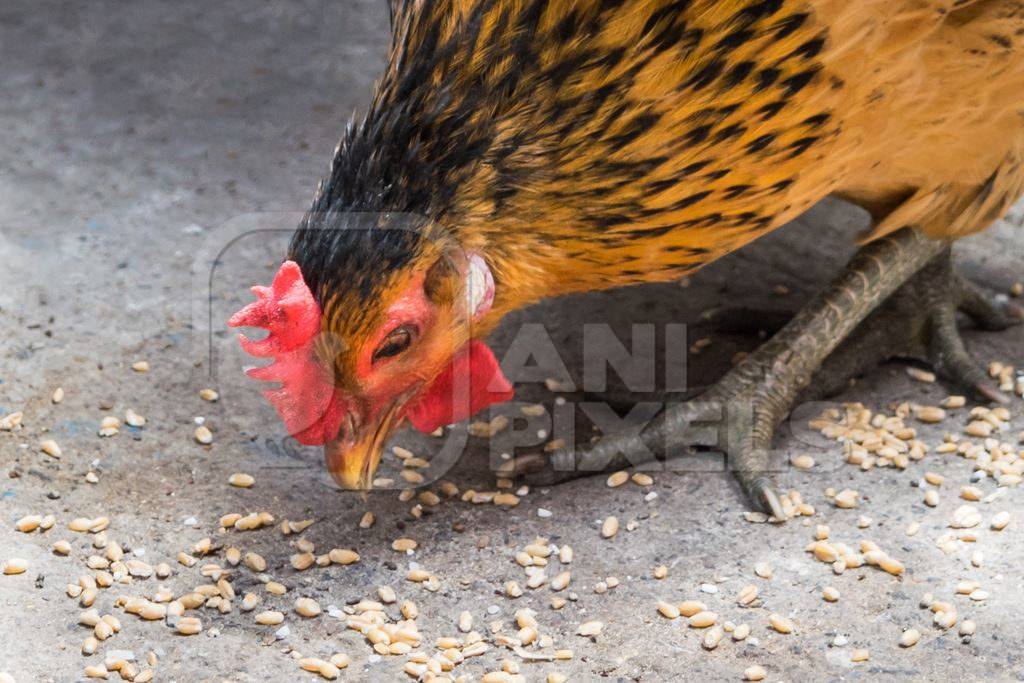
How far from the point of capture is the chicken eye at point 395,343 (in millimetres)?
2275

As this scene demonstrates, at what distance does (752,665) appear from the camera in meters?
2.30

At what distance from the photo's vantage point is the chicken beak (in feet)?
7.89

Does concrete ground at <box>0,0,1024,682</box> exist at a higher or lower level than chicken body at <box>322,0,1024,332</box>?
lower

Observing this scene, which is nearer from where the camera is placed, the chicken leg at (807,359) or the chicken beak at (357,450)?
the chicken beak at (357,450)

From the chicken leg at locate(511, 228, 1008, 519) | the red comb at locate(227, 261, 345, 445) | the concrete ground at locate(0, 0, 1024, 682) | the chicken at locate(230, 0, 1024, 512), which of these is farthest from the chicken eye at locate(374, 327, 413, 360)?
the chicken leg at locate(511, 228, 1008, 519)

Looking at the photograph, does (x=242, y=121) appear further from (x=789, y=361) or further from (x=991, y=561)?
(x=991, y=561)

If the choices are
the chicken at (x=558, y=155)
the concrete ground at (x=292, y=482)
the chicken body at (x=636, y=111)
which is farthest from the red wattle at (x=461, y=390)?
the concrete ground at (x=292, y=482)

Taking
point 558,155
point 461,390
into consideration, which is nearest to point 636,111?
point 558,155

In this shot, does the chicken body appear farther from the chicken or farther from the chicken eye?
the chicken eye

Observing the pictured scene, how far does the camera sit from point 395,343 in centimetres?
230

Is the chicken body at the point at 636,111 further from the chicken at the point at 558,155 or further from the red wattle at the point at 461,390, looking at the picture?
the red wattle at the point at 461,390

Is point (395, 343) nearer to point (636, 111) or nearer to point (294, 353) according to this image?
point (294, 353)

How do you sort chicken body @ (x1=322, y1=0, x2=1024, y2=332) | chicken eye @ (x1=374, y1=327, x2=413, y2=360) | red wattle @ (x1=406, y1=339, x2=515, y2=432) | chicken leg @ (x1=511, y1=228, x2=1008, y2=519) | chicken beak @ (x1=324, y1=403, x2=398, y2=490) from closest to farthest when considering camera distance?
chicken body @ (x1=322, y1=0, x2=1024, y2=332) → chicken eye @ (x1=374, y1=327, x2=413, y2=360) → chicken beak @ (x1=324, y1=403, x2=398, y2=490) → red wattle @ (x1=406, y1=339, x2=515, y2=432) → chicken leg @ (x1=511, y1=228, x2=1008, y2=519)

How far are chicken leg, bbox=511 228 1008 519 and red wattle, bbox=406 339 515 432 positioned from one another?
0.33m
